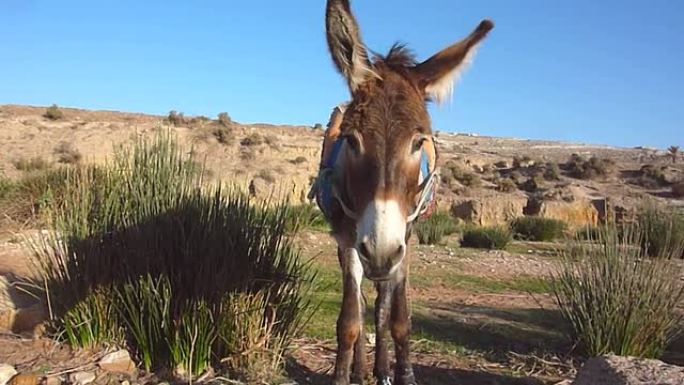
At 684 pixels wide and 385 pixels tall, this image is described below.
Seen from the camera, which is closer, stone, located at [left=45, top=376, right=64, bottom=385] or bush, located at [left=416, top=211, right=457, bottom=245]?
stone, located at [left=45, top=376, right=64, bottom=385]

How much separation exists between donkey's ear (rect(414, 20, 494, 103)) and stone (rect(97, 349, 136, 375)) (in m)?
3.04

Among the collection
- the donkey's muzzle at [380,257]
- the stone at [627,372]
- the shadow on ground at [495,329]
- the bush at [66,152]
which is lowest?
the shadow on ground at [495,329]

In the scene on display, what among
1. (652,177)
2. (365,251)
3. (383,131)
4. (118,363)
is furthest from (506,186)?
(365,251)

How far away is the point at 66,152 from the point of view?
108 feet

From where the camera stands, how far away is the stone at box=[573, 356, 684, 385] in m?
4.45

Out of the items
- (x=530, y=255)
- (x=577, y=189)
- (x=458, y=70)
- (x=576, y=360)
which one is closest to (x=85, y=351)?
(x=458, y=70)

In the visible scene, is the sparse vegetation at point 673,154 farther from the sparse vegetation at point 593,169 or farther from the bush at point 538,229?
the bush at point 538,229

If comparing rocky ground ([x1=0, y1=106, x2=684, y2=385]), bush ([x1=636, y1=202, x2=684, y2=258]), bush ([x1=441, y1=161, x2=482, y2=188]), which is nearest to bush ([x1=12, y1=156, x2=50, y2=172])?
rocky ground ([x1=0, y1=106, x2=684, y2=385])

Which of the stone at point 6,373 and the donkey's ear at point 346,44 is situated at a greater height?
the donkey's ear at point 346,44

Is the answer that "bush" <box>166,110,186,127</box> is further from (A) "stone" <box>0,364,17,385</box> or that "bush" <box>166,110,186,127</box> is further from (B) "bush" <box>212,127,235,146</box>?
(A) "stone" <box>0,364,17,385</box>

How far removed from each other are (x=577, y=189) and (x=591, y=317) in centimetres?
3142

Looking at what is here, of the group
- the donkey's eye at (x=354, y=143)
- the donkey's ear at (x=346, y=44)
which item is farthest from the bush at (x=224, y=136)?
the donkey's eye at (x=354, y=143)

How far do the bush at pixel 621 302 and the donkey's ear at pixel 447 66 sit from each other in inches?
125

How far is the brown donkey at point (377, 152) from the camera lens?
3.62 meters
